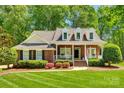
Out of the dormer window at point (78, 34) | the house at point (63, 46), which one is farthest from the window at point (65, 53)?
the dormer window at point (78, 34)

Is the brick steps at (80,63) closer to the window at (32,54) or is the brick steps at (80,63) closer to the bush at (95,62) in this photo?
the bush at (95,62)

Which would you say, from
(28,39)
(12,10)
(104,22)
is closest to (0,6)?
(12,10)

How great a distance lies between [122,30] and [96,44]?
8.10 ft

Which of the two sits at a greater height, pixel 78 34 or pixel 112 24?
pixel 112 24

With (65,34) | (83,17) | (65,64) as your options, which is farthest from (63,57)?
(83,17)

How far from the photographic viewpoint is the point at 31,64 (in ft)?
90.8

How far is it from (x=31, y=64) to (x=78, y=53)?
225 cm

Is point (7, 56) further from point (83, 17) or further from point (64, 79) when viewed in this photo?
point (83, 17)

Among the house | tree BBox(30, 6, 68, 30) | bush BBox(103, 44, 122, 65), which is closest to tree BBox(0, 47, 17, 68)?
the house

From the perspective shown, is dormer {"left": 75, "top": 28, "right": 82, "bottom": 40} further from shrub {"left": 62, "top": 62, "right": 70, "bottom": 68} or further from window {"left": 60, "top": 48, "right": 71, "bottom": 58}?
shrub {"left": 62, "top": 62, "right": 70, "bottom": 68}

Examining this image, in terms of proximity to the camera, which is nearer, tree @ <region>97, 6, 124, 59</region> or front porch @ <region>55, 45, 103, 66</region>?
tree @ <region>97, 6, 124, 59</region>

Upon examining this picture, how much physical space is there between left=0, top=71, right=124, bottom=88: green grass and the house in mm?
933

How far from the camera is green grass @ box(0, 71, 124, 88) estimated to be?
82.8 ft
